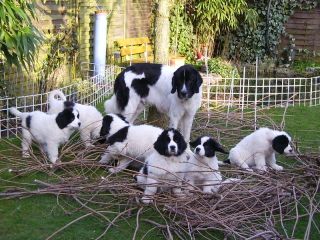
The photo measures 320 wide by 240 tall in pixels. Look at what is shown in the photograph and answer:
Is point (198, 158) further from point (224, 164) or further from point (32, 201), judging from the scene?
point (32, 201)

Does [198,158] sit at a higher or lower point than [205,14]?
lower

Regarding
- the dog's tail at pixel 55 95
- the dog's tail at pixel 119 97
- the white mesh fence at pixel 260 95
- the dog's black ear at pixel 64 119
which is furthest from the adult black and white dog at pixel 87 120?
the white mesh fence at pixel 260 95

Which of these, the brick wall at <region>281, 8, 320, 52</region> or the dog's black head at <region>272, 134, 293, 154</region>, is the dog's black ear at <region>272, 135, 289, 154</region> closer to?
the dog's black head at <region>272, 134, 293, 154</region>

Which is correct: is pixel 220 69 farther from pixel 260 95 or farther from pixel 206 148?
pixel 206 148

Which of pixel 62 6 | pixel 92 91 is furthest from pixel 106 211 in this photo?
pixel 62 6

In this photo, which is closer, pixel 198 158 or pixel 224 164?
pixel 198 158

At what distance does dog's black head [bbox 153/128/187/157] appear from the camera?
183 inches

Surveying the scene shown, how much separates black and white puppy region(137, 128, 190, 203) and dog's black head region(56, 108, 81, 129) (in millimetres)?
1253

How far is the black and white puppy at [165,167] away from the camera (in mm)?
4609

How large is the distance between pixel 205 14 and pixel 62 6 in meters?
5.18

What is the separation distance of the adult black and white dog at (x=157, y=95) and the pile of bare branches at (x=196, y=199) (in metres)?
1.00

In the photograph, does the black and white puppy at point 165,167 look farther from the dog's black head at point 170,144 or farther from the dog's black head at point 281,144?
the dog's black head at point 281,144

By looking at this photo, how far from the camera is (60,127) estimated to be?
18.6 feet

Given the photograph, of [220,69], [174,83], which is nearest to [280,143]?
[174,83]
